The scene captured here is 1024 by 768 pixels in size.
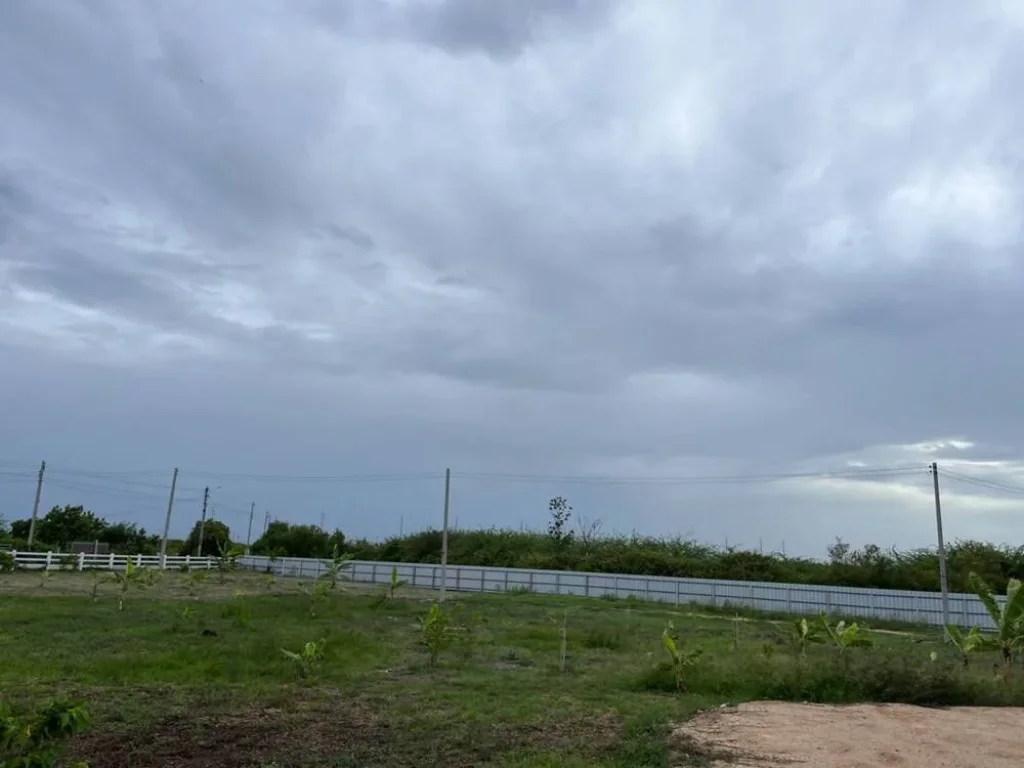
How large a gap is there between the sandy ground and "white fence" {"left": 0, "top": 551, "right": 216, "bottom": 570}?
2902 centimetres

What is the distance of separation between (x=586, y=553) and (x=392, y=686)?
40.2m

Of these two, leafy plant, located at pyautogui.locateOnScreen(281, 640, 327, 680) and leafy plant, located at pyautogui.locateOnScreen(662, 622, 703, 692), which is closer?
leafy plant, located at pyautogui.locateOnScreen(662, 622, 703, 692)

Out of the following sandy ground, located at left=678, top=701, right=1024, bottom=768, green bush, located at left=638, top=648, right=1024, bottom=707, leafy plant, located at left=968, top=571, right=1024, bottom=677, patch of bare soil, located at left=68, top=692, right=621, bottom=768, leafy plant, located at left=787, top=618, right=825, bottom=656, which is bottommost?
patch of bare soil, located at left=68, top=692, right=621, bottom=768

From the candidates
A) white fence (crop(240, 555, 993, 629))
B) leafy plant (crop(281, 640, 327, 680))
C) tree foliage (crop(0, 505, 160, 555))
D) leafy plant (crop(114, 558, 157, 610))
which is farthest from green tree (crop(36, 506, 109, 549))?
leafy plant (crop(281, 640, 327, 680))

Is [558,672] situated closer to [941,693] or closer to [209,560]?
[941,693]

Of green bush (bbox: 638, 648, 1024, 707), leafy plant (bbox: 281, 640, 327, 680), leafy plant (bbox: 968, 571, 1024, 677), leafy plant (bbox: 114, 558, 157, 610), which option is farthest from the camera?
leafy plant (bbox: 114, 558, 157, 610)

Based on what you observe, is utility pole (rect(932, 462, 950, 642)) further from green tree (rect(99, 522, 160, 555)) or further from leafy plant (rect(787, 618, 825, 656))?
green tree (rect(99, 522, 160, 555))

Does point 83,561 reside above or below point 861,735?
above

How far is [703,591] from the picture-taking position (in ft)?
113

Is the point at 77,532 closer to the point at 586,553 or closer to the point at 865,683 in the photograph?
the point at 586,553

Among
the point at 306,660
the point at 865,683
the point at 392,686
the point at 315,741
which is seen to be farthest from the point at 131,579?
the point at 865,683

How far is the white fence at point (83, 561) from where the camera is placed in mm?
37000

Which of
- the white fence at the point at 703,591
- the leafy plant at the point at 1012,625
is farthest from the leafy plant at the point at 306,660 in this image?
the white fence at the point at 703,591

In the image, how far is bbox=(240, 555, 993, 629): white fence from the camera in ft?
94.8
